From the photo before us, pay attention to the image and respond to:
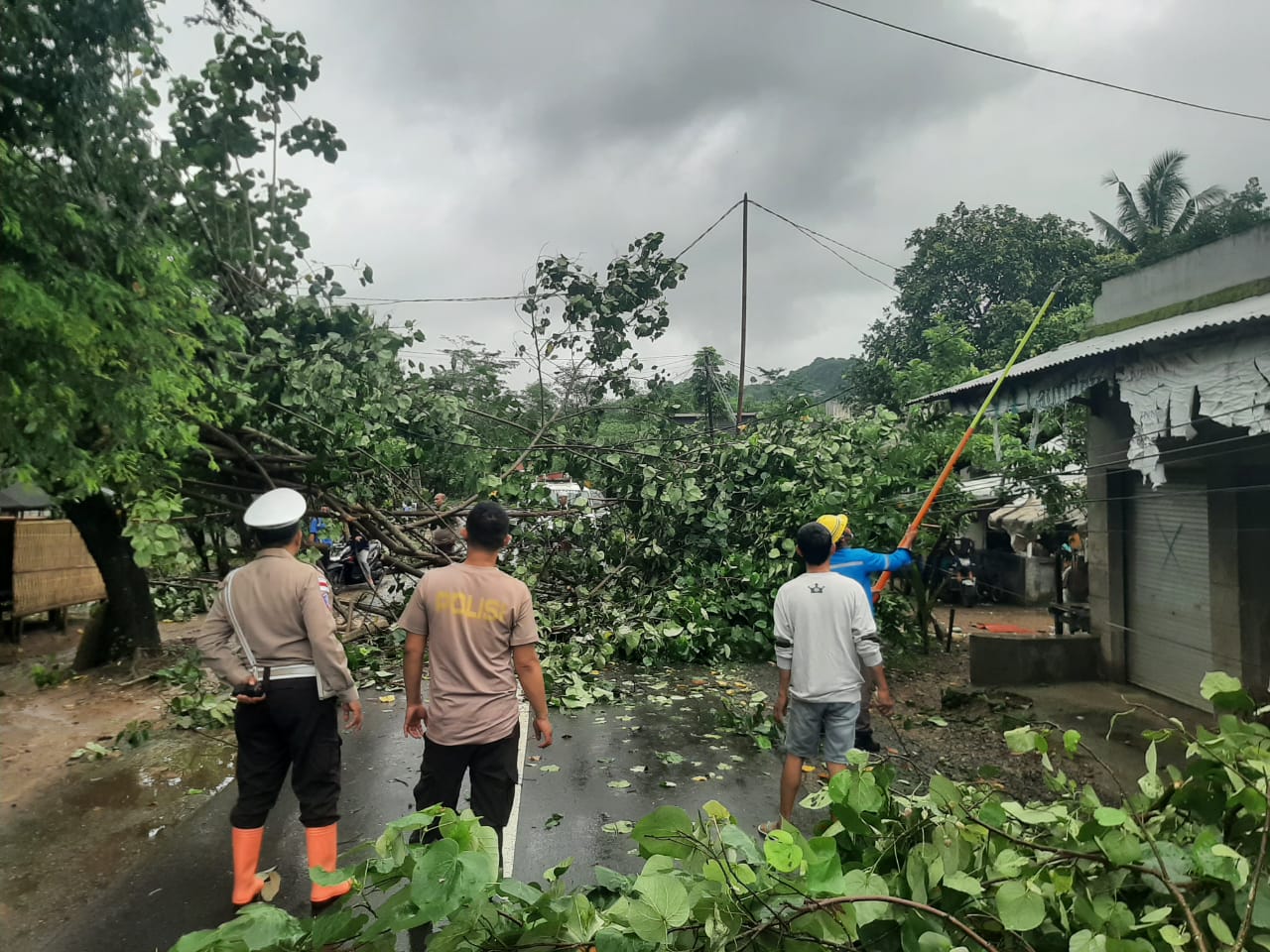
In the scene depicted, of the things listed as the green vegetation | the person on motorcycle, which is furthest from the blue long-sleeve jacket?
the person on motorcycle

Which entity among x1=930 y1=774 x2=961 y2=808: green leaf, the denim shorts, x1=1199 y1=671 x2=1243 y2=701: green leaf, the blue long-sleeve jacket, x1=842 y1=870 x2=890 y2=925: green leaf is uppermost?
the blue long-sleeve jacket

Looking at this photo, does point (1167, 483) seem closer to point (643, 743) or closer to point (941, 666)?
point (941, 666)

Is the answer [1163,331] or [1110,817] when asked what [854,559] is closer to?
[1163,331]

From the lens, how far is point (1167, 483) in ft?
24.7

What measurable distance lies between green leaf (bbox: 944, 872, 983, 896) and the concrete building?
4798mm

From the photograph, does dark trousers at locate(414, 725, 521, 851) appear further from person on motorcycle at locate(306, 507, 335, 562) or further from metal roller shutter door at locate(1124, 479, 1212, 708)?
metal roller shutter door at locate(1124, 479, 1212, 708)

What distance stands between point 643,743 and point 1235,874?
4.47 m

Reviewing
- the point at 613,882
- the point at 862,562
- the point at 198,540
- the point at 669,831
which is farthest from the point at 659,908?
the point at 198,540

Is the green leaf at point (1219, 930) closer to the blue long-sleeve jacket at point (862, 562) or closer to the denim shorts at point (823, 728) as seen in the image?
the denim shorts at point (823, 728)

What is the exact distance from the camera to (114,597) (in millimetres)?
7746

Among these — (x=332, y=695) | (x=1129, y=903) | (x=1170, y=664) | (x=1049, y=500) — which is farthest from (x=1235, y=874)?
(x=1049, y=500)

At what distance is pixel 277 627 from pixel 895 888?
256 centimetres

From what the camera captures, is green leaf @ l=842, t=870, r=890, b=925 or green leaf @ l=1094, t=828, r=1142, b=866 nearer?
green leaf @ l=842, t=870, r=890, b=925

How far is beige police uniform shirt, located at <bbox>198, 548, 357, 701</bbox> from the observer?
128 inches
